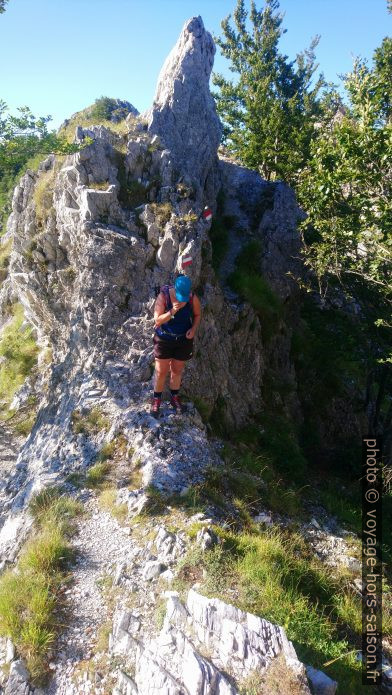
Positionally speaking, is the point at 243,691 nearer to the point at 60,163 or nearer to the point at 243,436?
the point at 243,436

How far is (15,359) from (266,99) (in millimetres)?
21751

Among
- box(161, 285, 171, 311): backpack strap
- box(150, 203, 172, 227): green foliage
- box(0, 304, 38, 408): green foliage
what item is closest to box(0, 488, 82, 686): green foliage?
box(161, 285, 171, 311): backpack strap

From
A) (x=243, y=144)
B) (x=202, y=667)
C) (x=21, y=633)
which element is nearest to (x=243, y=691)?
(x=202, y=667)

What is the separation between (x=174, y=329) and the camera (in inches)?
303

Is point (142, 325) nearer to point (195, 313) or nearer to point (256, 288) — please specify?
point (195, 313)

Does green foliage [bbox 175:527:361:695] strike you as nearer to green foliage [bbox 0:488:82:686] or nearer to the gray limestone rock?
green foliage [bbox 0:488:82:686]

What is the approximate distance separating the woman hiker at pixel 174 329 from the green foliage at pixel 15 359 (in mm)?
8487

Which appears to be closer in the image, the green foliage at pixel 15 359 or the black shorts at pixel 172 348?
the black shorts at pixel 172 348

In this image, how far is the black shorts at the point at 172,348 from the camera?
7.81m

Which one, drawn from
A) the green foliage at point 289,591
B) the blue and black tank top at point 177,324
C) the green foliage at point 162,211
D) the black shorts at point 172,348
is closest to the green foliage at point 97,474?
the black shorts at point 172,348

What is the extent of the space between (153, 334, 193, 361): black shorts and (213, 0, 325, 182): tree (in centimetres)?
1847

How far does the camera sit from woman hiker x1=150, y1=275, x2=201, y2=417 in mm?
7312

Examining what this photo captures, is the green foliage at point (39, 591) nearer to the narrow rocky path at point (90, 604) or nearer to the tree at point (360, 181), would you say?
the narrow rocky path at point (90, 604)

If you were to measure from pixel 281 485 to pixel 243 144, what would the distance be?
22632 mm
